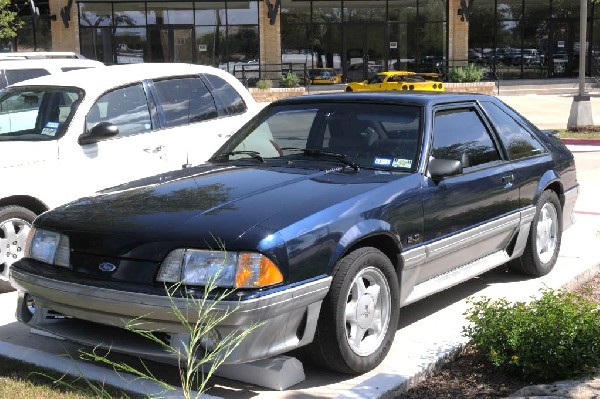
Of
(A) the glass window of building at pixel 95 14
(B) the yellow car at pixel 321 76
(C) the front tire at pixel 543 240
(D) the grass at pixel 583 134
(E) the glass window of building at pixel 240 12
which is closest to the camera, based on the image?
(C) the front tire at pixel 543 240

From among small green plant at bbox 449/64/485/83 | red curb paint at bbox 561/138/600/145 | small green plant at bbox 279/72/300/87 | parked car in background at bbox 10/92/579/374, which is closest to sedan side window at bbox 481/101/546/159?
parked car in background at bbox 10/92/579/374

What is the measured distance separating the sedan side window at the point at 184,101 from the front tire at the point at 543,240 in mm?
3410

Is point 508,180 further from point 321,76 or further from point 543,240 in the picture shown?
point 321,76

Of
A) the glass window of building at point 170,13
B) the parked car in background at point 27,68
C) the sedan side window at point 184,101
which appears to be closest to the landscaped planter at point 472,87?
the glass window of building at point 170,13

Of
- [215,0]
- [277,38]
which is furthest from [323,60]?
[215,0]

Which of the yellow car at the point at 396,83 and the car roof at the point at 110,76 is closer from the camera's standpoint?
the car roof at the point at 110,76

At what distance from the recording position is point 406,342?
554 cm

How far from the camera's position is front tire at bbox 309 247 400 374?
4590mm

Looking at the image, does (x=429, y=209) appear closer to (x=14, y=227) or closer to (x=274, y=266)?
(x=274, y=266)

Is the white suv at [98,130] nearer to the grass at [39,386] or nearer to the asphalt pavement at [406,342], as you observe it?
the asphalt pavement at [406,342]

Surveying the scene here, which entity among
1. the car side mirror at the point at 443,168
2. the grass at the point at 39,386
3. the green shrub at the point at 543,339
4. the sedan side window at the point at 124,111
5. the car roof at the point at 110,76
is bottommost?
the grass at the point at 39,386

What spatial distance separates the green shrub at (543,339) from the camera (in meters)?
4.50

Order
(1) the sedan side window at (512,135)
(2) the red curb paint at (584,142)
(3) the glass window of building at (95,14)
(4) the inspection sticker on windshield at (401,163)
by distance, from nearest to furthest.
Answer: (4) the inspection sticker on windshield at (401,163), (1) the sedan side window at (512,135), (2) the red curb paint at (584,142), (3) the glass window of building at (95,14)

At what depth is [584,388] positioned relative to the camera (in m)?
4.21
